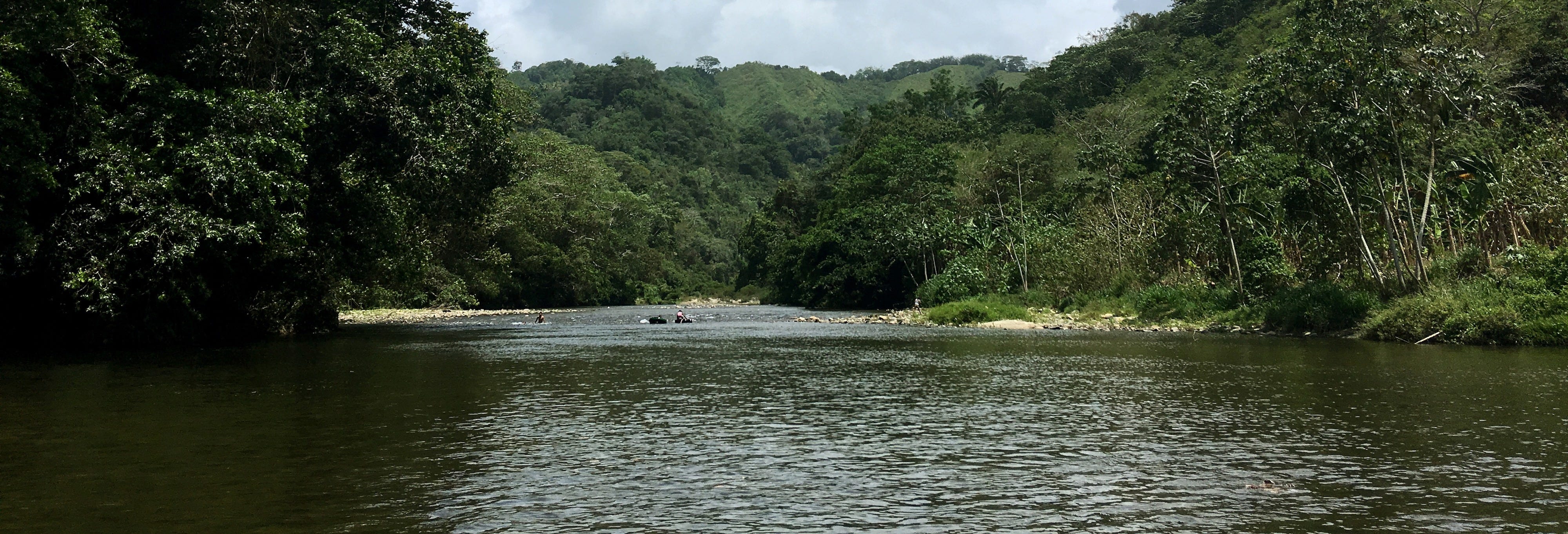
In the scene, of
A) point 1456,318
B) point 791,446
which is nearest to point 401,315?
point 1456,318

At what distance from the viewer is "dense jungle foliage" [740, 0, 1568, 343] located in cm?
3200

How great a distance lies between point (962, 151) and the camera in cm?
8500

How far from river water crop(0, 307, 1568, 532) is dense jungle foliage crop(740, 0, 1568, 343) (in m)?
7.66

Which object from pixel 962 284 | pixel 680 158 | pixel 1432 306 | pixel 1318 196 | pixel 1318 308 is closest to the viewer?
pixel 1432 306

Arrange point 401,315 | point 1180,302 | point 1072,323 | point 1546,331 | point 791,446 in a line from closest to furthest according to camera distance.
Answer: point 791,446, point 1546,331, point 1180,302, point 1072,323, point 401,315

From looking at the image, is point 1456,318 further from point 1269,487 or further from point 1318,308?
point 1269,487

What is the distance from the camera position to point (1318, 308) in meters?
35.2

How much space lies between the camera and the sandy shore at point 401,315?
55156mm

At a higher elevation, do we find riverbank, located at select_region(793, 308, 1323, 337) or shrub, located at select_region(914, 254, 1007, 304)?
shrub, located at select_region(914, 254, 1007, 304)

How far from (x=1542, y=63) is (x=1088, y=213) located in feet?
67.5

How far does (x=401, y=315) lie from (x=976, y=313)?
3102 centimetres

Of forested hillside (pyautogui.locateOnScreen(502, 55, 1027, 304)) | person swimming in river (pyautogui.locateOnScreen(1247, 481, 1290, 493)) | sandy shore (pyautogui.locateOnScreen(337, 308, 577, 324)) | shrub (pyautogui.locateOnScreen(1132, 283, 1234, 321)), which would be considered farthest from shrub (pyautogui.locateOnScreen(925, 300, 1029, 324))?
forested hillside (pyautogui.locateOnScreen(502, 55, 1027, 304))

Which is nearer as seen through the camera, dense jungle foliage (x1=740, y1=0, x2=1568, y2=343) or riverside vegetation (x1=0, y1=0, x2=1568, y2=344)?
riverside vegetation (x1=0, y1=0, x2=1568, y2=344)

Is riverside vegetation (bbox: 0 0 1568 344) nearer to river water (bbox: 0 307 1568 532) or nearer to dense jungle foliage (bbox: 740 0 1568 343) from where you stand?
dense jungle foliage (bbox: 740 0 1568 343)
